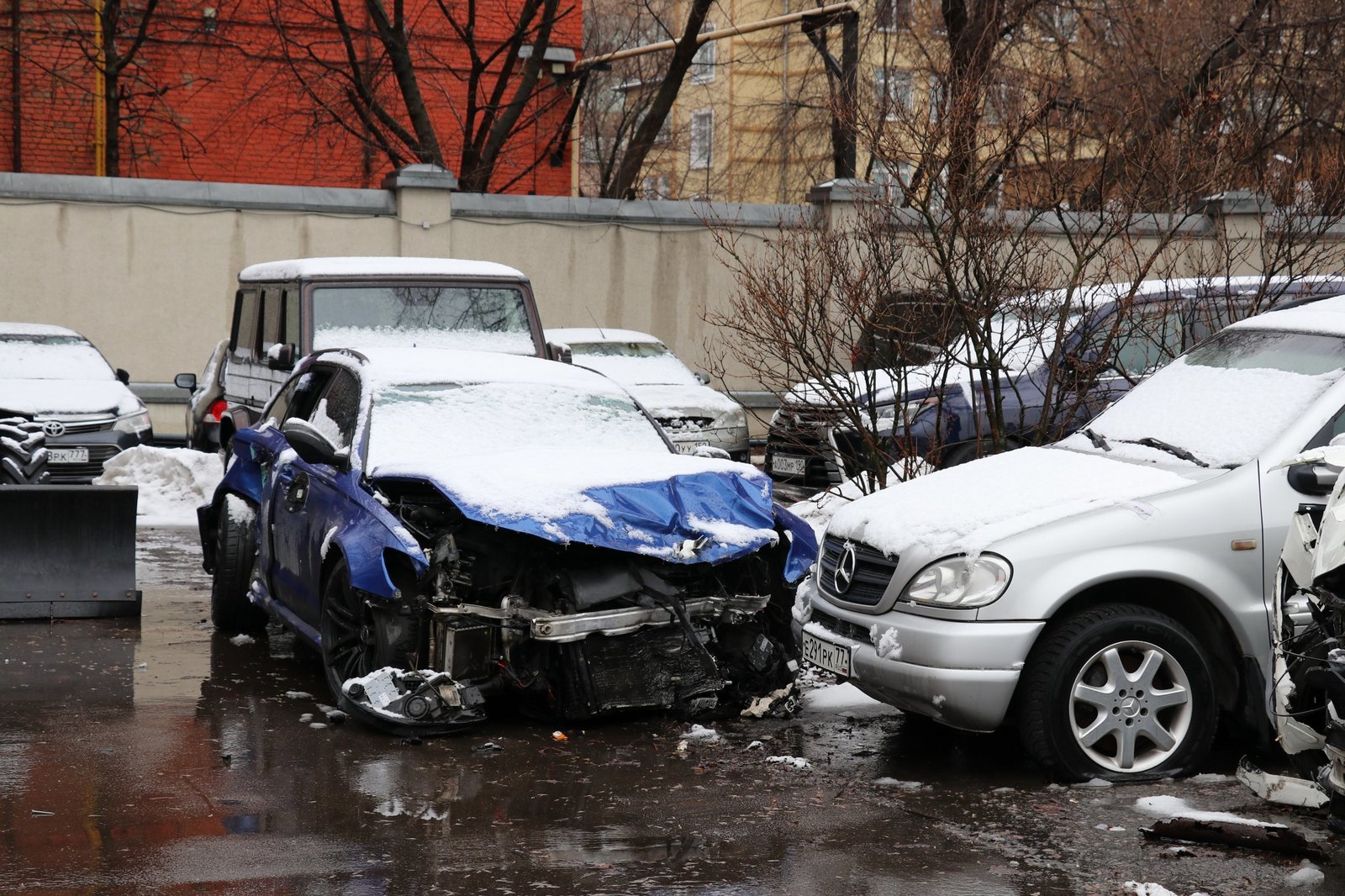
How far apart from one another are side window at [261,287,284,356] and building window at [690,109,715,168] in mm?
31556

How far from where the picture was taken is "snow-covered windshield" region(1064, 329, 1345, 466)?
20.0 ft

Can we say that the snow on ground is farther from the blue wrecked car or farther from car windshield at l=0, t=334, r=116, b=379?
car windshield at l=0, t=334, r=116, b=379

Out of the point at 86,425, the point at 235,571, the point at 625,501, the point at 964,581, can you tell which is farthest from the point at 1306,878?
the point at 86,425

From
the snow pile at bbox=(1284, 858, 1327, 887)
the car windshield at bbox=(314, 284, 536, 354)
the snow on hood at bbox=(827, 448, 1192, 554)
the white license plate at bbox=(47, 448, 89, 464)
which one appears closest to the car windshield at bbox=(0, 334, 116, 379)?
the white license plate at bbox=(47, 448, 89, 464)

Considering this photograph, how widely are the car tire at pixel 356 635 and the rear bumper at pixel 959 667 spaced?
2.05 metres

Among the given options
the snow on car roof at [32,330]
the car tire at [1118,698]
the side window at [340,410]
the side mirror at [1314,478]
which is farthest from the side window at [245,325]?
the side mirror at [1314,478]

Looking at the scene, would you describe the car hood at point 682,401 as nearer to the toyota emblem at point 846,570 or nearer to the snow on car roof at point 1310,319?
the snow on car roof at point 1310,319

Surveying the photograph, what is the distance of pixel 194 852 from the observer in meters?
4.84

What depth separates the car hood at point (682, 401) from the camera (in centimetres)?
1504

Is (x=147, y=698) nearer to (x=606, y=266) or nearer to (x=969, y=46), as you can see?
(x=606, y=266)

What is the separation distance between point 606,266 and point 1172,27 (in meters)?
8.55

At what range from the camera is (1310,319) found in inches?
259

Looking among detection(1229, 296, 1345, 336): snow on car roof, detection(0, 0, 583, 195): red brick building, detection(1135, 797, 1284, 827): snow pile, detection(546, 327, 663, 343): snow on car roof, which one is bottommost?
detection(1135, 797, 1284, 827): snow pile

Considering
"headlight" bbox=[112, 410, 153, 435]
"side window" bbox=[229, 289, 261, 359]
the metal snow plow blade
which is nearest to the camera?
the metal snow plow blade
